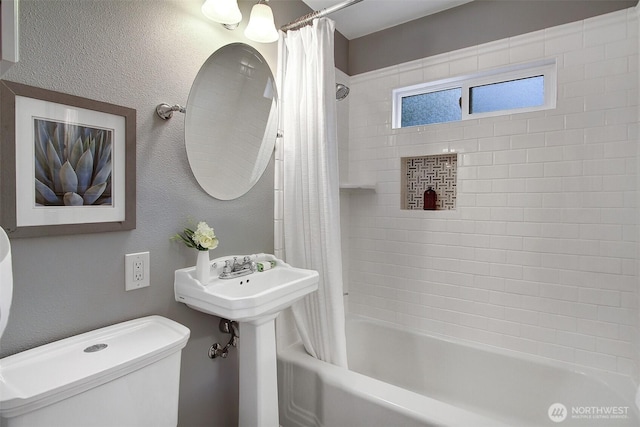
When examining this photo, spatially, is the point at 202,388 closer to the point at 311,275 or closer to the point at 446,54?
the point at 311,275

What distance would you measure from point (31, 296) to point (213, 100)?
39.5 inches

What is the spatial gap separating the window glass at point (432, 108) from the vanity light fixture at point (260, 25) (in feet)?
3.86

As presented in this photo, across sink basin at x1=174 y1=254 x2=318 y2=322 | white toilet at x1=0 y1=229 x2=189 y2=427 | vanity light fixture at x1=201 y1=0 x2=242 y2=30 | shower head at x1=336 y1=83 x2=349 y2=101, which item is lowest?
white toilet at x1=0 y1=229 x2=189 y2=427

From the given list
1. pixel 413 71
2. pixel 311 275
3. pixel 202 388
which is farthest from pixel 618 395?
pixel 413 71

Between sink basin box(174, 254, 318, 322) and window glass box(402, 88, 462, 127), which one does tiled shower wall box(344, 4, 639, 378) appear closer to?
window glass box(402, 88, 462, 127)

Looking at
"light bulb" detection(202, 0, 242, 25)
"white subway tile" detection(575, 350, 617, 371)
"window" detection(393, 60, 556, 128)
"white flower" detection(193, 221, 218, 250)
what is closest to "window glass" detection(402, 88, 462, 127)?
"window" detection(393, 60, 556, 128)

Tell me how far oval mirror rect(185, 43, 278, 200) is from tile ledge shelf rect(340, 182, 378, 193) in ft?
2.30

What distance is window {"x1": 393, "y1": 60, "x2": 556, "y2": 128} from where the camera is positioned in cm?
190

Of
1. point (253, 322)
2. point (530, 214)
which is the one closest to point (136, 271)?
point (253, 322)

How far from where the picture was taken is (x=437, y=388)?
210 cm

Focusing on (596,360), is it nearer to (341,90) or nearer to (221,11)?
(341,90)

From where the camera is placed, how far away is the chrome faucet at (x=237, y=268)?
4.89 ft

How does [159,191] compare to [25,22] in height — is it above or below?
below

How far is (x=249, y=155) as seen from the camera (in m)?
1.68
